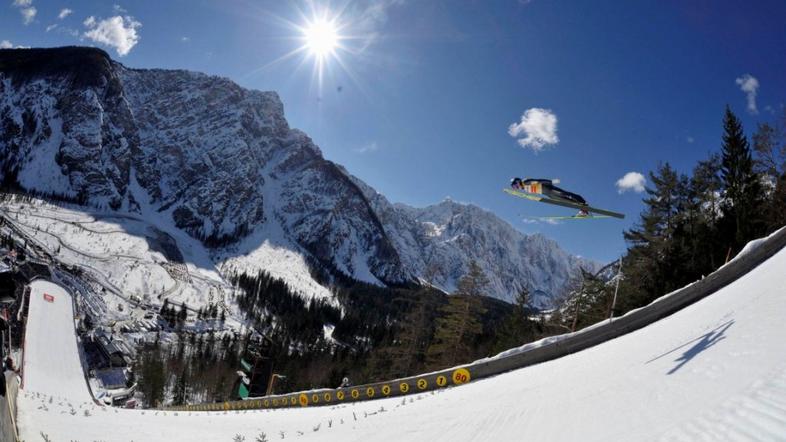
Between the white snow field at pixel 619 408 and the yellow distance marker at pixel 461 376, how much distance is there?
6029 mm

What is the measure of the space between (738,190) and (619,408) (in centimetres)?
3830

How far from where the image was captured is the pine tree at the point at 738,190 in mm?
28391

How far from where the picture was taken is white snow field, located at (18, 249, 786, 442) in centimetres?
413

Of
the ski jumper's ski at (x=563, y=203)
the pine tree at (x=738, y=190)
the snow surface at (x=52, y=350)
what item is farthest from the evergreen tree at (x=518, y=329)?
the snow surface at (x=52, y=350)

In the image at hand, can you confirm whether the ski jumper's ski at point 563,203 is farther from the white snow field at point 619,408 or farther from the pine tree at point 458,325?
the pine tree at point 458,325

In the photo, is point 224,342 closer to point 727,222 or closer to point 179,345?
point 179,345

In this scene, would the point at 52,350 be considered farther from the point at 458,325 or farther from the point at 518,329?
the point at 518,329

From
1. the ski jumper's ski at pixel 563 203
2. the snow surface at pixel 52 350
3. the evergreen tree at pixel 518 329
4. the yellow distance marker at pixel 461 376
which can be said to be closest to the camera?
the yellow distance marker at pixel 461 376

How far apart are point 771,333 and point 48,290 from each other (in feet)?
353

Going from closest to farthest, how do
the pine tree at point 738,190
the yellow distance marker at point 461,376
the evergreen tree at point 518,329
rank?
the yellow distance marker at point 461,376 < the pine tree at point 738,190 < the evergreen tree at point 518,329

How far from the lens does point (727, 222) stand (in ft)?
101

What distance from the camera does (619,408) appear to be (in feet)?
18.0

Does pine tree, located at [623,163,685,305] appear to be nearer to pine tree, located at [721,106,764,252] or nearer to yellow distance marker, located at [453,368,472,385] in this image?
pine tree, located at [721,106,764,252]

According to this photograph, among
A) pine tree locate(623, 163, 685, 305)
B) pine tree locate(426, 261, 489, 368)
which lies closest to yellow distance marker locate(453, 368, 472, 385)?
pine tree locate(426, 261, 489, 368)
